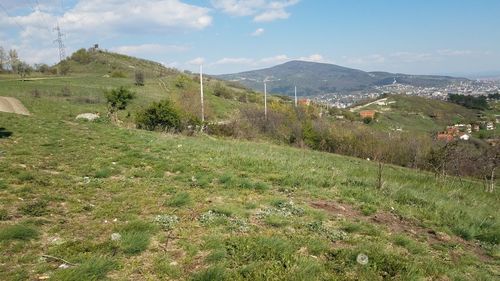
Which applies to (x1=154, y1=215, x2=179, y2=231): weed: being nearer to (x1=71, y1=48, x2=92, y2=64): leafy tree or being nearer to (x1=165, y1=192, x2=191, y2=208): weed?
(x1=165, y1=192, x2=191, y2=208): weed

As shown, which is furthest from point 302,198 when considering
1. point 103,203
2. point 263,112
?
point 263,112

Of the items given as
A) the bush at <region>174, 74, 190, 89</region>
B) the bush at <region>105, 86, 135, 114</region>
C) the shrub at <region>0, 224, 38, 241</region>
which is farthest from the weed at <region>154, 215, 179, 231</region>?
the bush at <region>174, 74, 190, 89</region>

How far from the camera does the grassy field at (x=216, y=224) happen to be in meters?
5.05

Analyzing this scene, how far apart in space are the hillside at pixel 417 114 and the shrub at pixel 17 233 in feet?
339

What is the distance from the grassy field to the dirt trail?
32mm

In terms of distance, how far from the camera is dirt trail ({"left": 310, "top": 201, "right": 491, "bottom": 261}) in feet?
23.1

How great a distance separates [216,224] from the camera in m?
6.62

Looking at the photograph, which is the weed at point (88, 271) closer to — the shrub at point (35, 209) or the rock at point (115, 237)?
the rock at point (115, 237)

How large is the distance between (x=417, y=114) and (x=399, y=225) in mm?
133829

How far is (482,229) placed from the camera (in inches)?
316

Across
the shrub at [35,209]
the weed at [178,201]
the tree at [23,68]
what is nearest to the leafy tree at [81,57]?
the tree at [23,68]

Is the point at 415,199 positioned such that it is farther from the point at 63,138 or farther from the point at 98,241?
the point at 63,138

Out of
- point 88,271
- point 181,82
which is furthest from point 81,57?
point 88,271

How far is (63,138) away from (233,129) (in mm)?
31611
